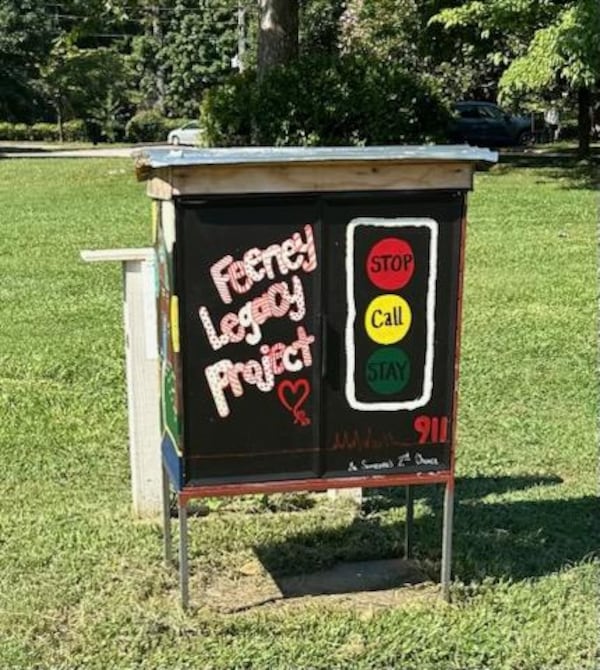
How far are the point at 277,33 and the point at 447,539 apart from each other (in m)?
12.9

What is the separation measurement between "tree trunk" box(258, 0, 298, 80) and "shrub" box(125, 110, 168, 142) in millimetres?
31841

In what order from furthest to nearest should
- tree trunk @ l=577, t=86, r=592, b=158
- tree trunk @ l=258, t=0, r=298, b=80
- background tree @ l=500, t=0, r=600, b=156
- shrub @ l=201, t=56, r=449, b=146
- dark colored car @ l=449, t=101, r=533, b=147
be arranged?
1. dark colored car @ l=449, t=101, r=533, b=147
2. tree trunk @ l=577, t=86, r=592, b=158
3. tree trunk @ l=258, t=0, r=298, b=80
4. shrub @ l=201, t=56, r=449, b=146
5. background tree @ l=500, t=0, r=600, b=156

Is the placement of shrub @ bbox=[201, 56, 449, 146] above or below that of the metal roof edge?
below

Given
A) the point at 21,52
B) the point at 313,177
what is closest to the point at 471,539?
the point at 313,177

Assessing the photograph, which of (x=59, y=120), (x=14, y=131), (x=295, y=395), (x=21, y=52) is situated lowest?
(x=14, y=131)

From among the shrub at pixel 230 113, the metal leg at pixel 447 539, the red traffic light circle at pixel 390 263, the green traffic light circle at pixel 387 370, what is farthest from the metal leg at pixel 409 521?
the shrub at pixel 230 113

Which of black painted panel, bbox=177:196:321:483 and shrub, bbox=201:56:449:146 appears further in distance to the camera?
shrub, bbox=201:56:449:146

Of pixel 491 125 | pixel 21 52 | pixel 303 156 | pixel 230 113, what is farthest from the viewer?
pixel 21 52

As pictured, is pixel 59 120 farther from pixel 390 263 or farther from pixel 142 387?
pixel 390 263

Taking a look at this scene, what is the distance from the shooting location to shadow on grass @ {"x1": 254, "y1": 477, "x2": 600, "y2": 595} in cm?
407

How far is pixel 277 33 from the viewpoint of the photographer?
1549cm

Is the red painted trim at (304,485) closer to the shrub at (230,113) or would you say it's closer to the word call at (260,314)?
the word call at (260,314)

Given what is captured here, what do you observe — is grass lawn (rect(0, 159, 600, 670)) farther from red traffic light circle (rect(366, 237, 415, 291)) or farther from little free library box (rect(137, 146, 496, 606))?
red traffic light circle (rect(366, 237, 415, 291))

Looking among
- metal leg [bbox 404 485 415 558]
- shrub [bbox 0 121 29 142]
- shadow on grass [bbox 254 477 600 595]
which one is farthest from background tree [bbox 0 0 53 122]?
metal leg [bbox 404 485 415 558]
